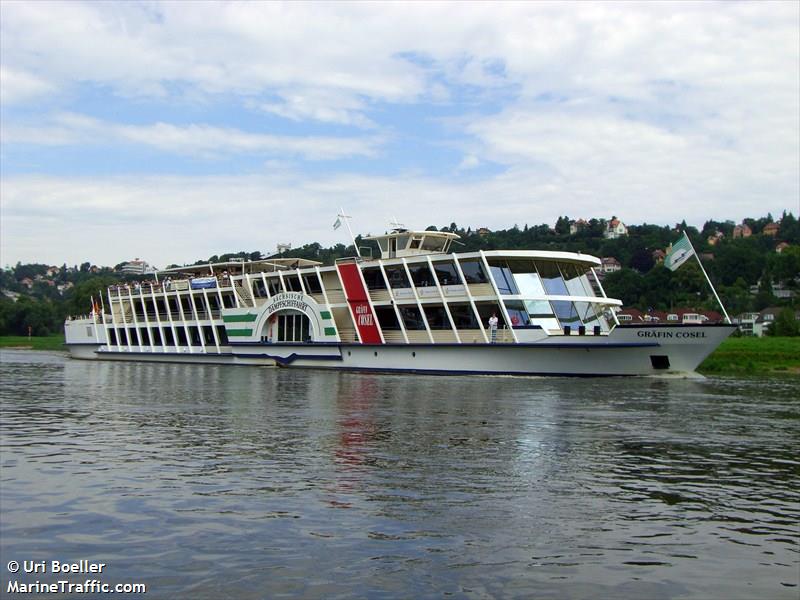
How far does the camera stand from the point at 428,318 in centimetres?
3606

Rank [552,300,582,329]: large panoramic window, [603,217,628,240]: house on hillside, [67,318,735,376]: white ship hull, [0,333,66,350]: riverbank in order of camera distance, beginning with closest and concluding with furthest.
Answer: [67,318,735,376]: white ship hull → [552,300,582,329]: large panoramic window → [0,333,66,350]: riverbank → [603,217,628,240]: house on hillside

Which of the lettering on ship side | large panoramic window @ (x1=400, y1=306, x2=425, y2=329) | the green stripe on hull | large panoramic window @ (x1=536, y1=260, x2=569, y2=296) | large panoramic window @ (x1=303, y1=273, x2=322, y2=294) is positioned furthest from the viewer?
the green stripe on hull

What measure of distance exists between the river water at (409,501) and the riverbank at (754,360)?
21768 millimetres

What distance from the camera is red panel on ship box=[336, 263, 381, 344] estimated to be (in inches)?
1474

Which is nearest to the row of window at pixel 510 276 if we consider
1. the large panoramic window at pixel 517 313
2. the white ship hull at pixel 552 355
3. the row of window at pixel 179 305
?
the large panoramic window at pixel 517 313

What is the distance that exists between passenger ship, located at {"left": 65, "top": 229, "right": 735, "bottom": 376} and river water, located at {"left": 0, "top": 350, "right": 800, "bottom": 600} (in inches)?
397

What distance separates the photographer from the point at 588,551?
807 centimetres

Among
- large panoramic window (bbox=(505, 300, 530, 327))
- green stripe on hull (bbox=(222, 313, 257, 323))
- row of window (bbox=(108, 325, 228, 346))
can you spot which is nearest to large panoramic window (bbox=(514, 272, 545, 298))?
large panoramic window (bbox=(505, 300, 530, 327))

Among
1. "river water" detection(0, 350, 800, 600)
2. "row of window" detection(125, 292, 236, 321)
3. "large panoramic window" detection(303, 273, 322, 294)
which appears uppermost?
"large panoramic window" detection(303, 273, 322, 294)

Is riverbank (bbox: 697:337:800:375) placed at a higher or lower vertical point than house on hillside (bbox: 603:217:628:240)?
lower

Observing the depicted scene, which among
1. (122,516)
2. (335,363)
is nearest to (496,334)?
(335,363)

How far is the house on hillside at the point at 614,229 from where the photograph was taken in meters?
173

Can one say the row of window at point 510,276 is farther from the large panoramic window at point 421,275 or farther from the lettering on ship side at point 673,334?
the lettering on ship side at point 673,334

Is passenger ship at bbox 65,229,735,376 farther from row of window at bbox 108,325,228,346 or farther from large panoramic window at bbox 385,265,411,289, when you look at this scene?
row of window at bbox 108,325,228,346
